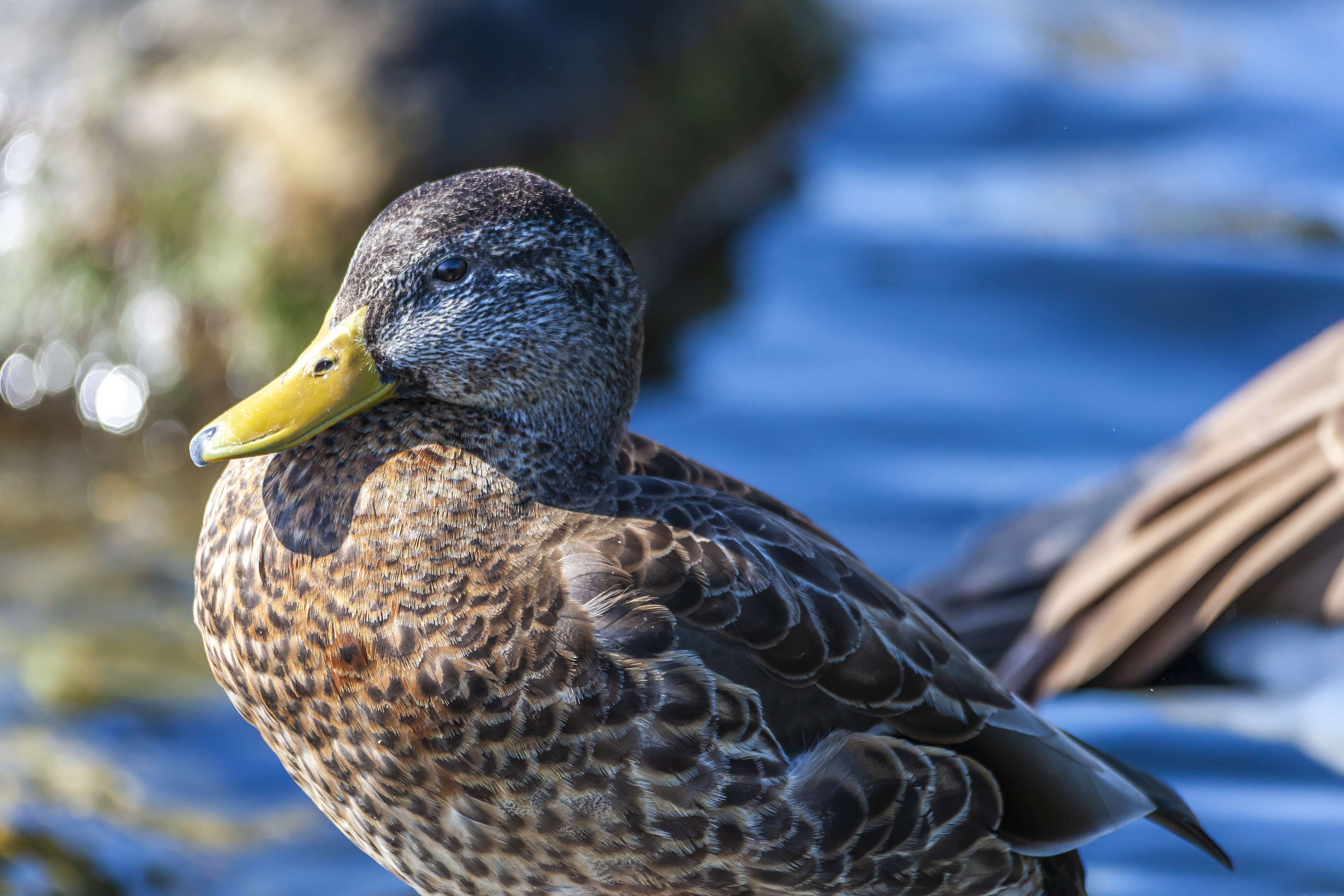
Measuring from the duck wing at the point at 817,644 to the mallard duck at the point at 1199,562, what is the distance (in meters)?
1.08

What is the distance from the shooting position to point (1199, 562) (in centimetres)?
412

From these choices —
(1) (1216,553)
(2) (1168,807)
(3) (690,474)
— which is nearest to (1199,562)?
(1) (1216,553)

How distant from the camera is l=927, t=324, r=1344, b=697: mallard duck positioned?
13.3ft

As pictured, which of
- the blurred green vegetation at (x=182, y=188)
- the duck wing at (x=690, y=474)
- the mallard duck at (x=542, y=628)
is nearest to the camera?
the mallard duck at (x=542, y=628)

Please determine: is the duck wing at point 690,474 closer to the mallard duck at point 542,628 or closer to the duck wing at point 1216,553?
the mallard duck at point 542,628

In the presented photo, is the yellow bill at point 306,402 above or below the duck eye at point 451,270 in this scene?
below

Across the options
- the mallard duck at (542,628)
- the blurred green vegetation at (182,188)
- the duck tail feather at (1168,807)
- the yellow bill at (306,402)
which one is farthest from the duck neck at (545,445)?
the blurred green vegetation at (182,188)

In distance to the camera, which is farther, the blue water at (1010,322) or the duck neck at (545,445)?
the blue water at (1010,322)

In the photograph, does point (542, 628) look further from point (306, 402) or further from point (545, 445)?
point (306, 402)

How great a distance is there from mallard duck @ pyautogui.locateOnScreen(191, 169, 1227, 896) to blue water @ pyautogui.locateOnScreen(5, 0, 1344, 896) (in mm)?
1506

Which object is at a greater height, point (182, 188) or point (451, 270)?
point (182, 188)

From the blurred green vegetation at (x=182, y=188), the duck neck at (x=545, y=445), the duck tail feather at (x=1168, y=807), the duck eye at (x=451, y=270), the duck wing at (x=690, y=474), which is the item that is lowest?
the duck tail feather at (x=1168, y=807)

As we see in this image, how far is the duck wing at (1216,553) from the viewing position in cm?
404

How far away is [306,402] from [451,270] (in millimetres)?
336
